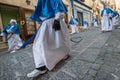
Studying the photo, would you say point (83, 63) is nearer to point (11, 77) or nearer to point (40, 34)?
point (40, 34)

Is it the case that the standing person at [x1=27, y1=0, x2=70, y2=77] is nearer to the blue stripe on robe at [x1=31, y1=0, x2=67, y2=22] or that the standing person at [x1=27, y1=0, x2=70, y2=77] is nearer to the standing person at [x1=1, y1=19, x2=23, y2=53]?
the blue stripe on robe at [x1=31, y1=0, x2=67, y2=22]

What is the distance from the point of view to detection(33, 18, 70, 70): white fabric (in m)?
2.46

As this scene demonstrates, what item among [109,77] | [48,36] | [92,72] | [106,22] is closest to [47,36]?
[48,36]

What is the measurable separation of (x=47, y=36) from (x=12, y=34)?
404 cm

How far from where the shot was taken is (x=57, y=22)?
2.57 meters

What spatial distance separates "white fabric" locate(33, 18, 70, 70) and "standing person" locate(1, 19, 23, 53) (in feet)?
12.2

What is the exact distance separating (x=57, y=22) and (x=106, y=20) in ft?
21.9

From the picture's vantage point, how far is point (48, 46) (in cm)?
261

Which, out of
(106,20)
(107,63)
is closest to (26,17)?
(106,20)

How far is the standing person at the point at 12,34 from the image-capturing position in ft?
20.1

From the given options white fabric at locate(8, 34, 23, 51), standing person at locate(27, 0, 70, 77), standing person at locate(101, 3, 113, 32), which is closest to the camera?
standing person at locate(27, 0, 70, 77)

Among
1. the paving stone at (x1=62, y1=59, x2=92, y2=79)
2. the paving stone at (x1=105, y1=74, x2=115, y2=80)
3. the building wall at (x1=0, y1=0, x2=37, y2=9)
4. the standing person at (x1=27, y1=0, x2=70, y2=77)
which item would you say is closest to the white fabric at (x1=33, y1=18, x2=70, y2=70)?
the standing person at (x1=27, y1=0, x2=70, y2=77)

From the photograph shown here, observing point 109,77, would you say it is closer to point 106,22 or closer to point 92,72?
point 92,72

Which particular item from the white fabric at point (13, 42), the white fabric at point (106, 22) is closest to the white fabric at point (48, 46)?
the white fabric at point (13, 42)
